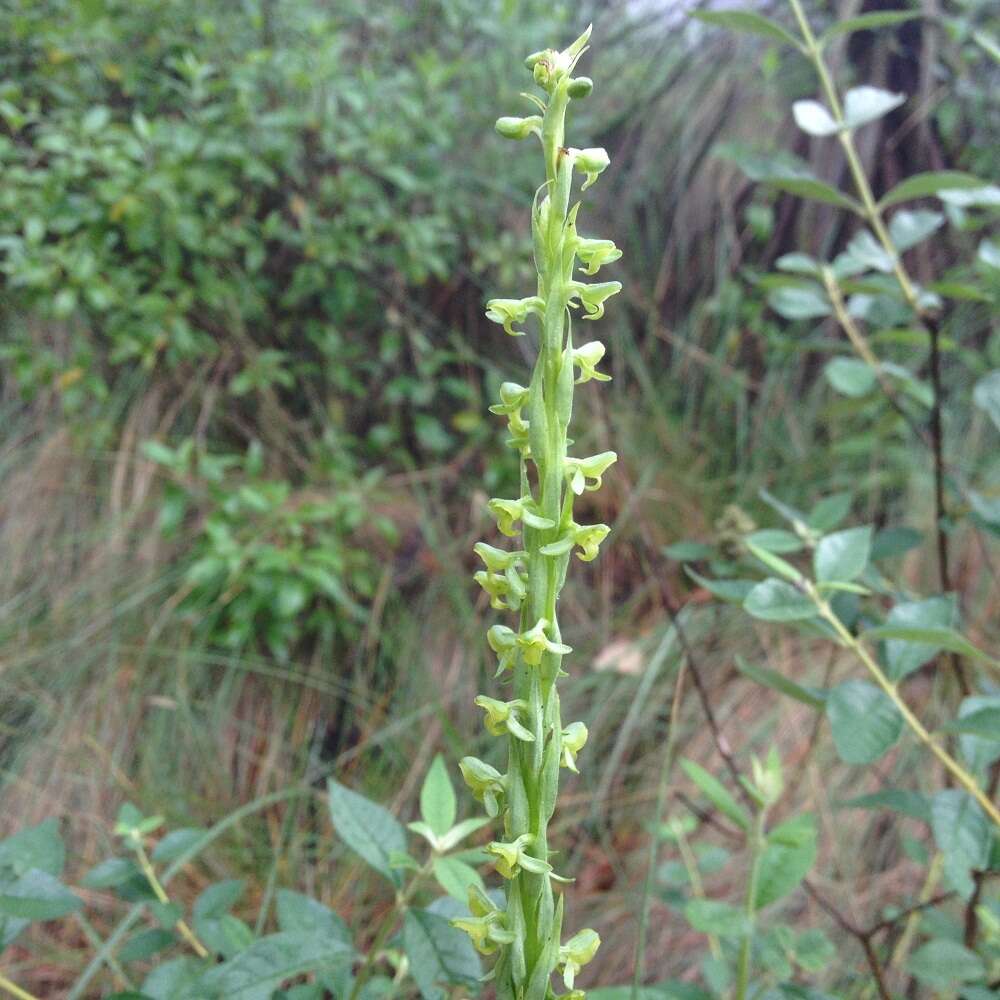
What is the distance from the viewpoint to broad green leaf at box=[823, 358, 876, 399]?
4.67ft

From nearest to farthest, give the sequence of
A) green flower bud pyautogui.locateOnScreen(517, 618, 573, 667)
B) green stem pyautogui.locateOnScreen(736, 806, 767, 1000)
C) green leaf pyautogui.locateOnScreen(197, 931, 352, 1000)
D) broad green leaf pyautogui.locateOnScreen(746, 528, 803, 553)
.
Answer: green flower bud pyautogui.locateOnScreen(517, 618, 573, 667) → green leaf pyautogui.locateOnScreen(197, 931, 352, 1000) → green stem pyautogui.locateOnScreen(736, 806, 767, 1000) → broad green leaf pyautogui.locateOnScreen(746, 528, 803, 553)

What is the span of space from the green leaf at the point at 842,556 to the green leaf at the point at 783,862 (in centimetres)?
26

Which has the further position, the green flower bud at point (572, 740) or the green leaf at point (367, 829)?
the green leaf at point (367, 829)

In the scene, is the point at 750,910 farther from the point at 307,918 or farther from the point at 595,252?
the point at 595,252

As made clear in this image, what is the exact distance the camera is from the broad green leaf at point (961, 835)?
80 cm

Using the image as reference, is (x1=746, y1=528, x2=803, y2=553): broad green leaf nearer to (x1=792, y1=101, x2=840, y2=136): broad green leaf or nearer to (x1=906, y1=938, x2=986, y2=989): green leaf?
(x1=906, y1=938, x2=986, y2=989): green leaf

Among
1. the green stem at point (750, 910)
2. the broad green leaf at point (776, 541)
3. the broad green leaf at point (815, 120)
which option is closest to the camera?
the green stem at point (750, 910)

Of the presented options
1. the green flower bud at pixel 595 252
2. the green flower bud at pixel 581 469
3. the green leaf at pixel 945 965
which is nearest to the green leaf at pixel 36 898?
the green flower bud at pixel 581 469

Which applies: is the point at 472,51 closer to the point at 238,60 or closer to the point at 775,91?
the point at 238,60

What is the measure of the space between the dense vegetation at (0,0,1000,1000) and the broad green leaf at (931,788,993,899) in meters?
0.31

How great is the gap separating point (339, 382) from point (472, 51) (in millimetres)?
1080

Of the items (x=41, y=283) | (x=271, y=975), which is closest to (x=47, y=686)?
(x=41, y=283)

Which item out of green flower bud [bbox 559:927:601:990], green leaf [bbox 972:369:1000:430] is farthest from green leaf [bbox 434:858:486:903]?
green leaf [bbox 972:369:1000:430]

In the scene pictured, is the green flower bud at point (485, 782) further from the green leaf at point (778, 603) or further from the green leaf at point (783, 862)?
the green leaf at point (783, 862)
